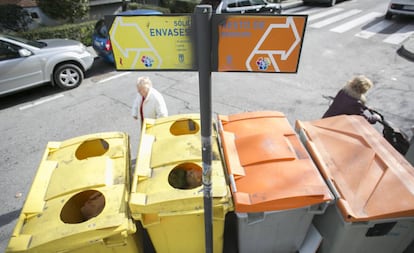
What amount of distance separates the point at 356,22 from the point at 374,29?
50.3 inches

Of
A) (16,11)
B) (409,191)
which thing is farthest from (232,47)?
(16,11)

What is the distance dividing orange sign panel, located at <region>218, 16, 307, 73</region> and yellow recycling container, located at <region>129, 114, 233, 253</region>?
1256mm

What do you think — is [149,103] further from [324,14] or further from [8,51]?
[324,14]

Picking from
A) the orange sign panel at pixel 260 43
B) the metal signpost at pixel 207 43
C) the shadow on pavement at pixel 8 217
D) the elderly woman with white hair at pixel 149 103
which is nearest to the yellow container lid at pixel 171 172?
the elderly woman with white hair at pixel 149 103

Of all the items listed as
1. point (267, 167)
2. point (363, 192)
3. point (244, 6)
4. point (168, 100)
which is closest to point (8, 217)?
point (267, 167)

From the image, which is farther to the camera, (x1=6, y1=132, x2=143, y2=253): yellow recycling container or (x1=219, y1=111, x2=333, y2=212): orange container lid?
(x1=219, y1=111, x2=333, y2=212): orange container lid

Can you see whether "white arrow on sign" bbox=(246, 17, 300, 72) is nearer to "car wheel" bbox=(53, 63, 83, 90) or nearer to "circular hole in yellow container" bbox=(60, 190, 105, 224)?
"circular hole in yellow container" bbox=(60, 190, 105, 224)

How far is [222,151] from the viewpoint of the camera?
8.76 ft

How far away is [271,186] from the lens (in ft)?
7.24

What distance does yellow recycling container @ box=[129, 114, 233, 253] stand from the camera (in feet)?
7.00

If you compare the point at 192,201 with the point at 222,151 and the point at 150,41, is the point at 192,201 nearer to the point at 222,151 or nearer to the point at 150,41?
the point at 222,151

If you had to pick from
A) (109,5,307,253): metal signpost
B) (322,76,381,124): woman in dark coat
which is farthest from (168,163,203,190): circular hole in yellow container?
(322,76,381,124): woman in dark coat

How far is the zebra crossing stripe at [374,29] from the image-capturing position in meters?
10.4

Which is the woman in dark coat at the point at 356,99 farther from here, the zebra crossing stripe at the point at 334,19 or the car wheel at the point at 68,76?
→ the zebra crossing stripe at the point at 334,19
